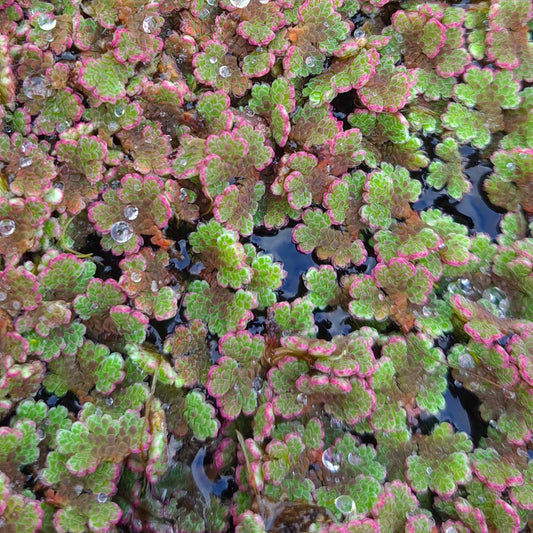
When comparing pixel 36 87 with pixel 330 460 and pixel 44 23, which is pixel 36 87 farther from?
pixel 330 460

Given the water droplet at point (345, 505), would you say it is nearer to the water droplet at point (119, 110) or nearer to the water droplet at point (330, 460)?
the water droplet at point (330, 460)

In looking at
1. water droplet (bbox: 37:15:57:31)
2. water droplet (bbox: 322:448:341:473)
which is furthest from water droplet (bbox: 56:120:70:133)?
water droplet (bbox: 322:448:341:473)

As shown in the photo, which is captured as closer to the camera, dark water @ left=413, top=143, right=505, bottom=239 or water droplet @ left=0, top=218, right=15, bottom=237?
water droplet @ left=0, top=218, right=15, bottom=237

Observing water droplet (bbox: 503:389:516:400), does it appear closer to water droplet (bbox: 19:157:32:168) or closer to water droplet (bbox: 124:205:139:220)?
water droplet (bbox: 124:205:139:220)

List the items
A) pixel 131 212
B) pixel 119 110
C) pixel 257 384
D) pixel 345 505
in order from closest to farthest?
pixel 345 505 < pixel 257 384 < pixel 131 212 < pixel 119 110

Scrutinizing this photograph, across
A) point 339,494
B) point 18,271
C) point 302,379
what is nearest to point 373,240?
point 302,379

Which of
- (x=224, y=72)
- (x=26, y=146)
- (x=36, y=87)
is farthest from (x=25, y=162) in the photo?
(x=224, y=72)
